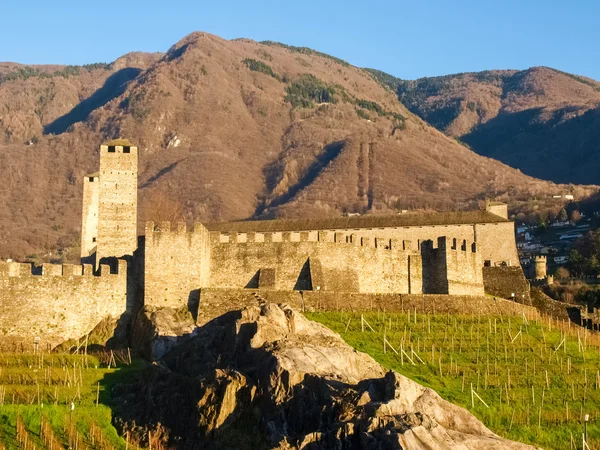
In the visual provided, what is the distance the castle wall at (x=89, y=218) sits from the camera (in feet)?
252

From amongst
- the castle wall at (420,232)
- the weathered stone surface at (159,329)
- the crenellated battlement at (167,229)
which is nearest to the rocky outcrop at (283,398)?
the weathered stone surface at (159,329)

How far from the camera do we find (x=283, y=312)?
160ft

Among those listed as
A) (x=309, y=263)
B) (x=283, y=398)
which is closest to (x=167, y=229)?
(x=309, y=263)

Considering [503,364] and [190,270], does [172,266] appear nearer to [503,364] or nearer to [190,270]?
[190,270]

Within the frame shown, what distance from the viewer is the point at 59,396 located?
4653cm

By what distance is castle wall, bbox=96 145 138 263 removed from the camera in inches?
2557

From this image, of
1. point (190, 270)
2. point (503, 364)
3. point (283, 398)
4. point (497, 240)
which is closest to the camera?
point (283, 398)

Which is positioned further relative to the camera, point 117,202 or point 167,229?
point 117,202

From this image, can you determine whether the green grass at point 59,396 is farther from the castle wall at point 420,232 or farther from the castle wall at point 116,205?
the castle wall at point 420,232

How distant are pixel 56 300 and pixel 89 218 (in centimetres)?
1926

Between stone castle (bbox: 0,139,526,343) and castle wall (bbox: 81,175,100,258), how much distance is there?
7cm

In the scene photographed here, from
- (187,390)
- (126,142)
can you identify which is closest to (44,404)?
(187,390)

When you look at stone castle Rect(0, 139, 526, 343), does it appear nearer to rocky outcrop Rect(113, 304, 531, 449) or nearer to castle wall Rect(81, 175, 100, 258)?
castle wall Rect(81, 175, 100, 258)

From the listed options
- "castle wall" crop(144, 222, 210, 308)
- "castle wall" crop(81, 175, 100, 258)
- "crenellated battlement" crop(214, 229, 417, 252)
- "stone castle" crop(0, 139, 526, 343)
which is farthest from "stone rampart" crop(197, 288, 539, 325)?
"castle wall" crop(81, 175, 100, 258)
